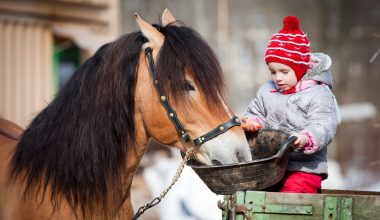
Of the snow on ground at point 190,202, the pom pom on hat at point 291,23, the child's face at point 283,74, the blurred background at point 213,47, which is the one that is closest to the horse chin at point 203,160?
the child's face at point 283,74

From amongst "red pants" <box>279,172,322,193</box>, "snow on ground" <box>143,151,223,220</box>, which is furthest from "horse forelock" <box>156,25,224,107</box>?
"snow on ground" <box>143,151,223,220</box>

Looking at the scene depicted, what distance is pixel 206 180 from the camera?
3535 mm

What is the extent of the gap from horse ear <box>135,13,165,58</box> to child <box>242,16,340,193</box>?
0.69 m

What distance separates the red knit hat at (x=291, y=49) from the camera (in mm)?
3965

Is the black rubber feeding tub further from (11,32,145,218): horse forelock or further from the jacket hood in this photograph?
the jacket hood

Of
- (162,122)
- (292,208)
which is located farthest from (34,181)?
(292,208)

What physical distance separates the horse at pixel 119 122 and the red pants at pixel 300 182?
2.02 feet

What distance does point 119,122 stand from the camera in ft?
12.2

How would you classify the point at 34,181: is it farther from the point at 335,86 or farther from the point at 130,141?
the point at 335,86

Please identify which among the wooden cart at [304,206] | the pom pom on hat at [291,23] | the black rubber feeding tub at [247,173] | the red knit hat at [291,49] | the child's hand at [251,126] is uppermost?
the pom pom on hat at [291,23]

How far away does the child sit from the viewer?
3.94m

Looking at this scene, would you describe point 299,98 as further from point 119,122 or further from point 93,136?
point 93,136

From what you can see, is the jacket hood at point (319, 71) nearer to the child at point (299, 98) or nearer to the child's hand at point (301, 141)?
the child at point (299, 98)

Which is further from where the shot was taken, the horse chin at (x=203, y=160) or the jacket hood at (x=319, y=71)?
the jacket hood at (x=319, y=71)
